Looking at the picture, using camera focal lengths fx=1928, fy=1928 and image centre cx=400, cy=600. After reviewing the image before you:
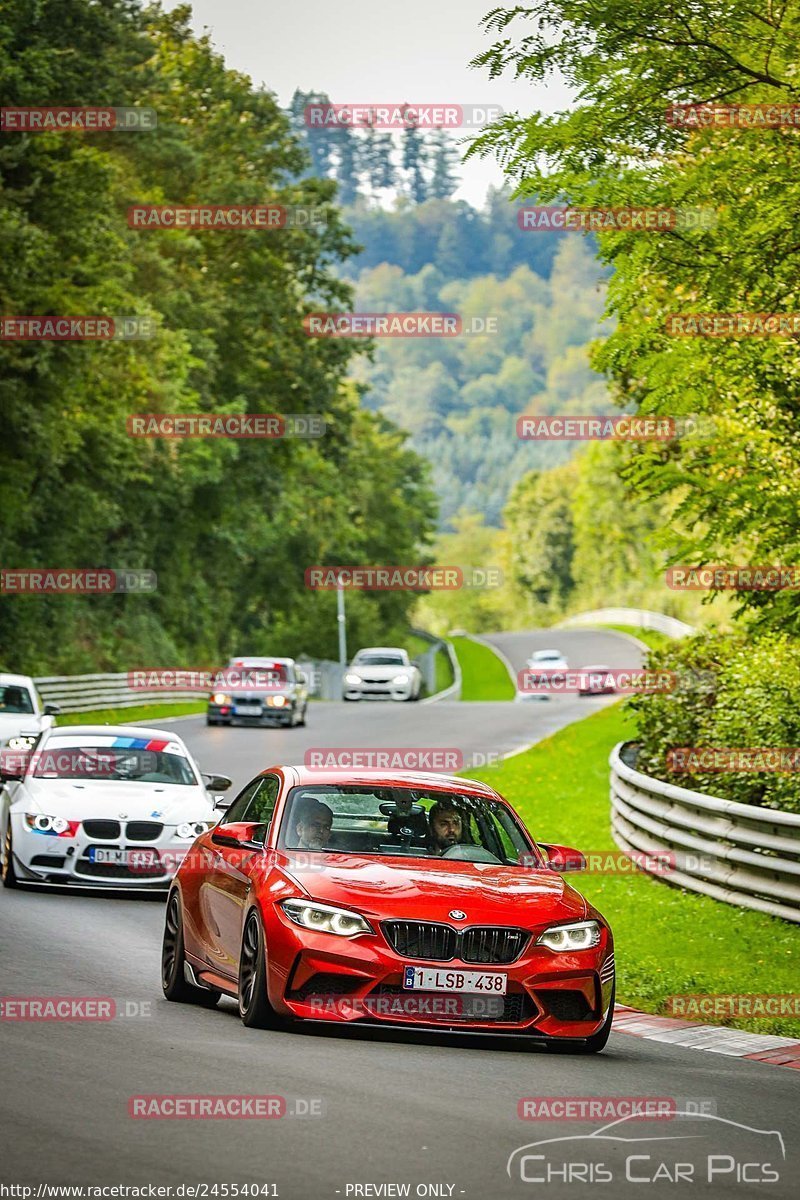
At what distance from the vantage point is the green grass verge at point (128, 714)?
47.3m

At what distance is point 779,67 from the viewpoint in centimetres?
1349

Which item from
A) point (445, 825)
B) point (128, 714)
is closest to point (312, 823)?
point (445, 825)

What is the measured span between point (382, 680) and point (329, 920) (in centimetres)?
4713

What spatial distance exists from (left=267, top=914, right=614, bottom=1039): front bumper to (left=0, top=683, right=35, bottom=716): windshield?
18657 mm

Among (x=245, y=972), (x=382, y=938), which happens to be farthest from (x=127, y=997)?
(x=382, y=938)

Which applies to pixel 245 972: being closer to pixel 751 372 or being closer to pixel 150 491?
pixel 751 372

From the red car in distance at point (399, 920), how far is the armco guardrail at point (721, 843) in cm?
449

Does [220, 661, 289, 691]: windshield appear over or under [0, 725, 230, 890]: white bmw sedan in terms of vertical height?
under

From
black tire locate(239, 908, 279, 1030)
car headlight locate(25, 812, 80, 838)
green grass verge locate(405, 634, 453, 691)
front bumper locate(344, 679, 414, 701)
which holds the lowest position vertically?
green grass verge locate(405, 634, 453, 691)

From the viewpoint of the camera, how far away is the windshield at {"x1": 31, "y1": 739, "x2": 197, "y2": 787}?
689 inches

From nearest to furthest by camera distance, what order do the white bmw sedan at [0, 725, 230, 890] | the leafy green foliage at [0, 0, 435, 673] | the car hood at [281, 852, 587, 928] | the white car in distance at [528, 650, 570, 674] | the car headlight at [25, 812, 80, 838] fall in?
the car hood at [281, 852, 587, 928] → the car headlight at [25, 812, 80, 838] → the white bmw sedan at [0, 725, 230, 890] → the leafy green foliage at [0, 0, 435, 673] → the white car in distance at [528, 650, 570, 674]

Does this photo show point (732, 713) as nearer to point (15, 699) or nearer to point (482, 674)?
point (15, 699)

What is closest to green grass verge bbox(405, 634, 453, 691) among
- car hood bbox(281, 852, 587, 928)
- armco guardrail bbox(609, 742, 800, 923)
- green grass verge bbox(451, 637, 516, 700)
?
green grass verge bbox(451, 637, 516, 700)

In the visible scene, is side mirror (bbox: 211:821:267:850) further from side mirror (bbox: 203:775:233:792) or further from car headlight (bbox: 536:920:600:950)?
side mirror (bbox: 203:775:233:792)
